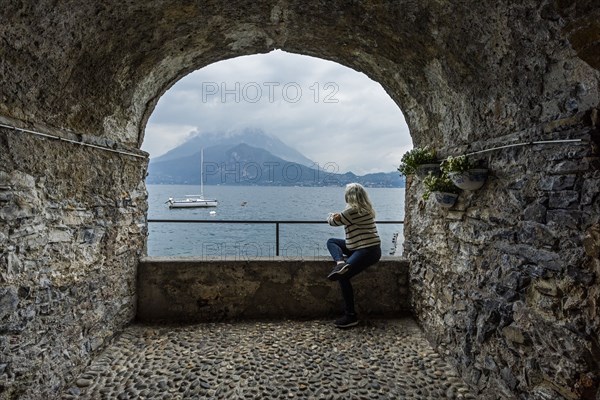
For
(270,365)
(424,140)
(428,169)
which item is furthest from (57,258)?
(424,140)

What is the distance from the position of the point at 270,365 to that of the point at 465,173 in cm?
217

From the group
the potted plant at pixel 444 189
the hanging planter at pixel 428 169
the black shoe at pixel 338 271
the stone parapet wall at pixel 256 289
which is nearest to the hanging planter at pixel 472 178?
the potted plant at pixel 444 189

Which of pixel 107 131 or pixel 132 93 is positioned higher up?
pixel 132 93

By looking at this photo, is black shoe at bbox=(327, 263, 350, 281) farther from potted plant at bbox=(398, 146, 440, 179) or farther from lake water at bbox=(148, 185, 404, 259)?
potted plant at bbox=(398, 146, 440, 179)

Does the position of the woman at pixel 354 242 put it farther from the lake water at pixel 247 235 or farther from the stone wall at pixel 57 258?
the stone wall at pixel 57 258

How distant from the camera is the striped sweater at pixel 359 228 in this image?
3.65 metres

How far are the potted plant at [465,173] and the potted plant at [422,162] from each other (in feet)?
1.65

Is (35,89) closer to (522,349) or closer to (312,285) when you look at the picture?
(312,285)

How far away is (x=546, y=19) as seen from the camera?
1.70 meters

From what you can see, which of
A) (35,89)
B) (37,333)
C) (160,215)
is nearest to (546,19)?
(35,89)

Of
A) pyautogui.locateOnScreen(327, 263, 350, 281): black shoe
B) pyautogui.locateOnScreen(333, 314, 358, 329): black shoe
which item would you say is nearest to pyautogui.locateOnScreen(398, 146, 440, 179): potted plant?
pyautogui.locateOnScreen(327, 263, 350, 281): black shoe

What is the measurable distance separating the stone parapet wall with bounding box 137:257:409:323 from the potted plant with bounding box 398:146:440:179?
1.17 m

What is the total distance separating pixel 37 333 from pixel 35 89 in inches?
61.6

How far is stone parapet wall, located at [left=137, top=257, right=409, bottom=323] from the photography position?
3.80 meters
